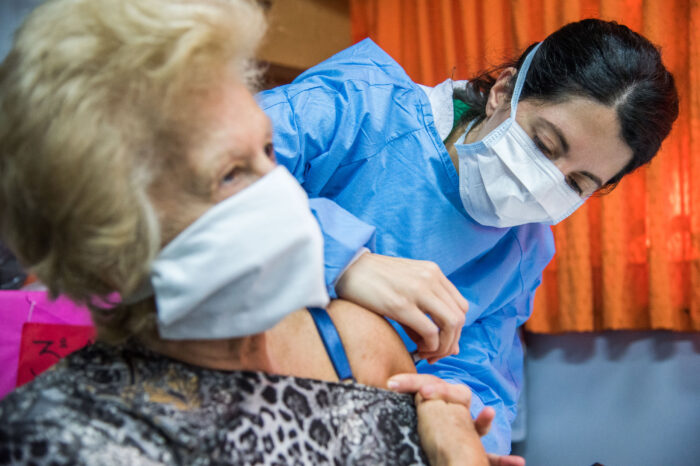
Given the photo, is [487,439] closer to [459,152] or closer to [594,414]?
[459,152]

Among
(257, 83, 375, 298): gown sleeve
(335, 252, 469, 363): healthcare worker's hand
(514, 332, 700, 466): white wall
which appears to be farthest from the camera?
(514, 332, 700, 466): white wall

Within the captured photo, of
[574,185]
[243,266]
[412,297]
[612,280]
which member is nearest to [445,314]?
[412,297]

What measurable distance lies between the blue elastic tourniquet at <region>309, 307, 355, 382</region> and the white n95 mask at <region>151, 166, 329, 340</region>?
257mm

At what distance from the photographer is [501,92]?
1378 millimetres

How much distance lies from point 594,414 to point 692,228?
0.84 meters

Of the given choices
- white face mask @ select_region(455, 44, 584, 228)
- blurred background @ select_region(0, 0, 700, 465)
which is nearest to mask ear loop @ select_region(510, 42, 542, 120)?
white face mask @ select_region(455, 44, 584, 228)

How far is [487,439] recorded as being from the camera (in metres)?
1.18

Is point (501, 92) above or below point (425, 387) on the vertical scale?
above

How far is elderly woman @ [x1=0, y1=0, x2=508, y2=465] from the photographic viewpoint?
62 centimetres

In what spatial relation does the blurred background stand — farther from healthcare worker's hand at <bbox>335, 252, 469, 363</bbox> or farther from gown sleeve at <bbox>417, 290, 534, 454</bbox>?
healthcare worker's hand at <bbox>335, 252, 469, 363</bbox>

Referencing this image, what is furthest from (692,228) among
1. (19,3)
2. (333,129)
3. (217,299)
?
(19,3)

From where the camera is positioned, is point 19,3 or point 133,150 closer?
point 133,150

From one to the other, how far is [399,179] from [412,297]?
459 millimetres

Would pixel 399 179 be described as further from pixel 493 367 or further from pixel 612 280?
pixel 612 280
